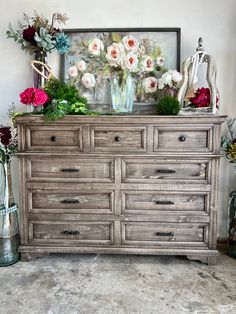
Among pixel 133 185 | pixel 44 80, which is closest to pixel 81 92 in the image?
pixel 44 80

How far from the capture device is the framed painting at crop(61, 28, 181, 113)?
8.59 feet

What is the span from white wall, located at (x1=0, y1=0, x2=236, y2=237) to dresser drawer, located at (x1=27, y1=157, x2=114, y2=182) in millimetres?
890

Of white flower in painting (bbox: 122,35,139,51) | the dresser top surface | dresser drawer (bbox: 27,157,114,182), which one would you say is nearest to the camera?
the dresser top surface

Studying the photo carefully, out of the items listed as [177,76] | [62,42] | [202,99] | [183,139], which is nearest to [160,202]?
[183,139]

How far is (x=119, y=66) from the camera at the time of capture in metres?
2.57

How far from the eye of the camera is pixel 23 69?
9.05 feet

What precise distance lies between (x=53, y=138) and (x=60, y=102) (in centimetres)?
27

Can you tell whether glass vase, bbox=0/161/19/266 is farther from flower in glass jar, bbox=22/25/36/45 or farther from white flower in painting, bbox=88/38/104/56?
white flower in painting, bbox=88/38/104/56

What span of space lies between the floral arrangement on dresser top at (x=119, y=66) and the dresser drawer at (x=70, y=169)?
0.71 metres

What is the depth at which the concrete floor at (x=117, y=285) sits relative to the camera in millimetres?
1907

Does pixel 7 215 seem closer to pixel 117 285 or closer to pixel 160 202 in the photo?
pixel 117 285

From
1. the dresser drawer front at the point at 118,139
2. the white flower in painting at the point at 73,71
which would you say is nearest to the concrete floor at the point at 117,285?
the dresser drawer front at the point at 118,139

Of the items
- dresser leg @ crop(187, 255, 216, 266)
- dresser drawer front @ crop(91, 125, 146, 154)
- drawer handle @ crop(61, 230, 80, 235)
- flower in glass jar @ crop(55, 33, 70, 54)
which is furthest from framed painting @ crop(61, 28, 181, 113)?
dresser leg @ crop(187, 255, 216, 266)

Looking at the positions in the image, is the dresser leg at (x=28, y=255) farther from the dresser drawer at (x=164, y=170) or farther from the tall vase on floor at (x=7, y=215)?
the dresser drawer at (x=164, y=170)
